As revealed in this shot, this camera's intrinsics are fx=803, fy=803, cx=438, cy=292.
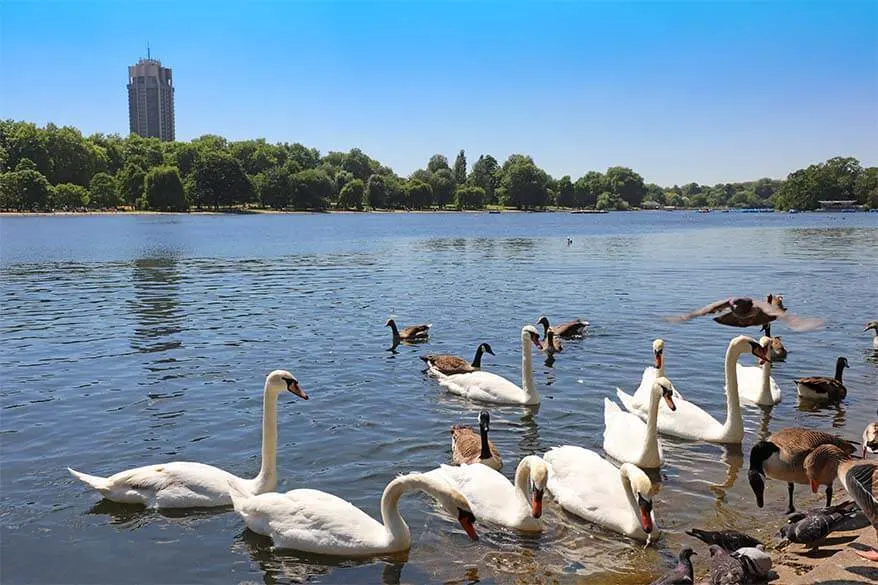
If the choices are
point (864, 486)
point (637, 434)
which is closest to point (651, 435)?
point (637, 434)

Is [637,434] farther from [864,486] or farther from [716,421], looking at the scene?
[864,486]

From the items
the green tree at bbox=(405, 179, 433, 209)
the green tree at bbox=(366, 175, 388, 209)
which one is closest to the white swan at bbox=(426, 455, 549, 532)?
the green tree at bbox=(366, 175, 388, 209)

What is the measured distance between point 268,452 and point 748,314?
5.75 metres

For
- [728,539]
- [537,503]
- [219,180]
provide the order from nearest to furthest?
[728,539], [537,503], [219,180]

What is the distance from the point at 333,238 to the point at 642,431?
5815 cm

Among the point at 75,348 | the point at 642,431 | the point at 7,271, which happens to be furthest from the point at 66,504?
the point at 7,271

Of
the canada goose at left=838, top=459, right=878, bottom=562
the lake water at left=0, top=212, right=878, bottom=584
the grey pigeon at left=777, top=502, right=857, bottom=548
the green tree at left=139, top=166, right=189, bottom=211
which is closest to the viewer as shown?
the canada goose at left=838, top=459, right=878, bottom=562

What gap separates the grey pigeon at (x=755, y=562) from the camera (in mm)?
6441

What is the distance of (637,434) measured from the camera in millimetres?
10273

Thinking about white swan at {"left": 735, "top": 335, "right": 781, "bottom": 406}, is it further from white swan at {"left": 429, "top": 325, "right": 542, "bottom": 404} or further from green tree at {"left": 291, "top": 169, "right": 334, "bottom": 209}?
green tree at {"left": 291, "top": 169, "right": 334, "bottom": 209}

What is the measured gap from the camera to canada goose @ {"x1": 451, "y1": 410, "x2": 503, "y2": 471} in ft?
31.8

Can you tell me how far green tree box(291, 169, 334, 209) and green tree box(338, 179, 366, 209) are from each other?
2918 mm

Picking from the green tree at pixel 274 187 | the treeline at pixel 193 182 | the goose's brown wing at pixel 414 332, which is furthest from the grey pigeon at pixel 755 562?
the green tree at pixel 274 187

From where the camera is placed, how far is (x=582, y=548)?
788 centimetres
